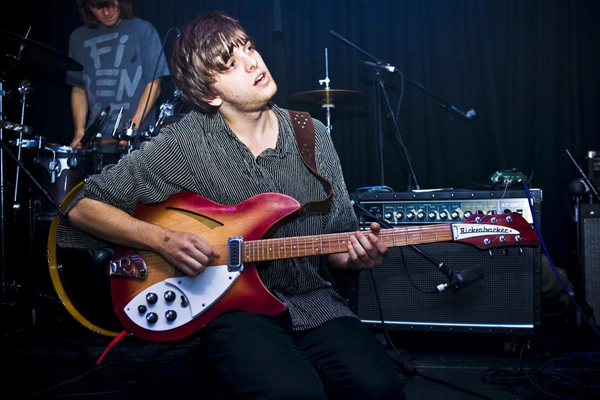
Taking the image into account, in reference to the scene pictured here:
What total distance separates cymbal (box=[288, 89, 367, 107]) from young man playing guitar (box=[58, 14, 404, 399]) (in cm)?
171

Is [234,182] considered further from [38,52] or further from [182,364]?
[38,52]

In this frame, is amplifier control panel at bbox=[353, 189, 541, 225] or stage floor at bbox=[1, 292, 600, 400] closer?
stage floor at bbox=[1, 292, 600, 400]

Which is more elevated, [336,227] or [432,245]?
[336,227]

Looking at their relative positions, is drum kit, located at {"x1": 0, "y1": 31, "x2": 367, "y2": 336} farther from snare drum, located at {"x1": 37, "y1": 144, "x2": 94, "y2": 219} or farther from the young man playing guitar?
the young man playing guitar

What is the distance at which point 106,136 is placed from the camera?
4.04m

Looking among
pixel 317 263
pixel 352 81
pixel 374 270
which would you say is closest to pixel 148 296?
pixel 317 263

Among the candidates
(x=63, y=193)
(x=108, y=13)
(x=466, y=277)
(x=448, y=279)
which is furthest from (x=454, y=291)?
(x=108, y=13)

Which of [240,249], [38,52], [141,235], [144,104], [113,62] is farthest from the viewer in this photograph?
[113,62]

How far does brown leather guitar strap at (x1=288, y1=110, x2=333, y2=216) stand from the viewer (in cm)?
169

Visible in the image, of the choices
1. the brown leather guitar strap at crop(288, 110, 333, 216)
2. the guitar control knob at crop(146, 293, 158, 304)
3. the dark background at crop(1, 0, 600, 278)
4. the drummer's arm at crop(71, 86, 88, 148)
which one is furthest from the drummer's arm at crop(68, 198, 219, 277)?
the drummer's arm at crop(71, 86, 88, 148)

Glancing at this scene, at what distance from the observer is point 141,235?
175 cm

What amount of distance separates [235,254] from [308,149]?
493 millimetres

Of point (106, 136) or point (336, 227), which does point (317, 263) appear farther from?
point (106, 136)

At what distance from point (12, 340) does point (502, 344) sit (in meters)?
3.09
